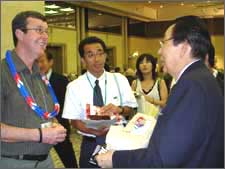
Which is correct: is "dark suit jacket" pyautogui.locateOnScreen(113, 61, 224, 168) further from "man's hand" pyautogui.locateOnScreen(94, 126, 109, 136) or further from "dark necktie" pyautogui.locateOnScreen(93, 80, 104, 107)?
"dark necktie" pyautogui.locateOnScreen(93, 80, 104, 107)

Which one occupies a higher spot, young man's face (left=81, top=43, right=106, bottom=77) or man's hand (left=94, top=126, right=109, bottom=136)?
young man's face (left=81, top=43, right=106, bottom=77)

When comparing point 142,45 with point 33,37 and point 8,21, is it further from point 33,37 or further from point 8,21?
point 33,37

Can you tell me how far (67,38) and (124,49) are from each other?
3602mm

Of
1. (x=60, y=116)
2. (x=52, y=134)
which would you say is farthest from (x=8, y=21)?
(x=52, y=134)

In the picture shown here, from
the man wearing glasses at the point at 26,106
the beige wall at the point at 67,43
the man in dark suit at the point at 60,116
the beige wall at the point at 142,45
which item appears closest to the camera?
the man wearing glasses at the point at 26,106

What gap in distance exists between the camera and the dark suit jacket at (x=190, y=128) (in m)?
1.19

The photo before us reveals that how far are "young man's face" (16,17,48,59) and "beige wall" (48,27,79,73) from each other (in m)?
8.05

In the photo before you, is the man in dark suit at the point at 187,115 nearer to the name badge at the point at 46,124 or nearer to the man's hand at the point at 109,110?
the name badge at the point at 46,124

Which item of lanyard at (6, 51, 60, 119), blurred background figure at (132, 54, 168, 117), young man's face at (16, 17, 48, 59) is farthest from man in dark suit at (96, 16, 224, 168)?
blurred background figure at (132, 54, 168, 117)

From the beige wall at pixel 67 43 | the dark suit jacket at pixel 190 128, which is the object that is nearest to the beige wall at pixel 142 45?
the beige wall at pixel 67 43

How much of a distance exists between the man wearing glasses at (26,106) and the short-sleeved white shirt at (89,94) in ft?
1.23

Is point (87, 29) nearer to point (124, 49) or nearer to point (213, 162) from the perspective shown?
point (124, 49)

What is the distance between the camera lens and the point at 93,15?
11.6 m

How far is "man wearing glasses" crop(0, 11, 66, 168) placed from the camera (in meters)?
1.62
